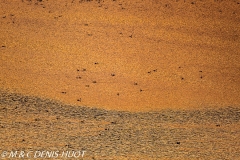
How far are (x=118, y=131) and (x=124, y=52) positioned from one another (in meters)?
3.77

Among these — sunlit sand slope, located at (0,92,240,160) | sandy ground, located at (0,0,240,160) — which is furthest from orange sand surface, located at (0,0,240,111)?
sunlit sand slope, located at (0,92,240,160)

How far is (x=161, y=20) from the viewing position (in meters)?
13.6

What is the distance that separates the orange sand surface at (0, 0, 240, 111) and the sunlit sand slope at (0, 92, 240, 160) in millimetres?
466

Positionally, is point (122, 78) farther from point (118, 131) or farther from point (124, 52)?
point (118, 131)

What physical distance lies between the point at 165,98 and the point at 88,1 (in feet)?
17.0

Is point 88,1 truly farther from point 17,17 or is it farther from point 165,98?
point 165,98

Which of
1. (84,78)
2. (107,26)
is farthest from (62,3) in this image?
(84,78)

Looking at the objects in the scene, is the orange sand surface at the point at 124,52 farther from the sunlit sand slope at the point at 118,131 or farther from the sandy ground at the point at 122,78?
the sunlit sand slope at the point at 118,131

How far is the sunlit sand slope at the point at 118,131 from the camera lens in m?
8.40

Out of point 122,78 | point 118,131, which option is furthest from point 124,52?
point 118,131

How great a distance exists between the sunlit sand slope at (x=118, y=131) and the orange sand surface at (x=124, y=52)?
47 cm

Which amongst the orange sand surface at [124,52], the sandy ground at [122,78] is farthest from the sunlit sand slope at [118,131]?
the orange sand surface at [124,52]

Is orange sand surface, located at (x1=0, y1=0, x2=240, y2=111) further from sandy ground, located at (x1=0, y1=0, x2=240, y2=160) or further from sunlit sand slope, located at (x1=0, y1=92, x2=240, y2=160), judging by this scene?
sunlit sand slope, located at (x1=0, y1=92, x2=240, y2=160)

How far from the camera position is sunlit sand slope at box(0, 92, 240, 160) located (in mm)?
8398
